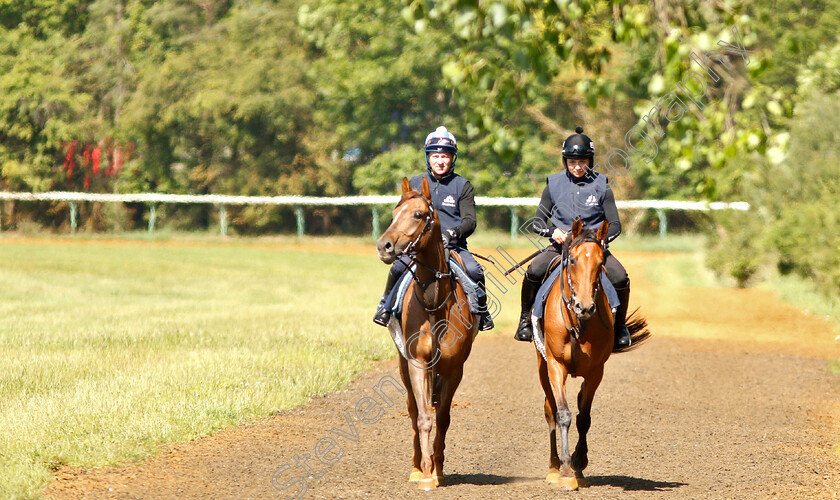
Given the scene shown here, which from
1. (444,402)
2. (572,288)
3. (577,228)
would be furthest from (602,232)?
(444,402)

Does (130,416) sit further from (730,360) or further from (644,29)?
(730,360)

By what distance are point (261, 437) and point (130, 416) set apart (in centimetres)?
145

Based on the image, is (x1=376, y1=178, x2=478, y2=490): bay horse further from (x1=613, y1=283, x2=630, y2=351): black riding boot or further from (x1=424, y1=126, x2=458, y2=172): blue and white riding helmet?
(x1=613, y1=283, x2=630, y2=351): black riding boot

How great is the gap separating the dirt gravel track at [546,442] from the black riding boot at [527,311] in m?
1.25

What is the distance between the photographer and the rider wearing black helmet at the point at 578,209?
9234mm

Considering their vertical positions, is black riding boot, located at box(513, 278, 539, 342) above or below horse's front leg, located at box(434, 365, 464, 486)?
above

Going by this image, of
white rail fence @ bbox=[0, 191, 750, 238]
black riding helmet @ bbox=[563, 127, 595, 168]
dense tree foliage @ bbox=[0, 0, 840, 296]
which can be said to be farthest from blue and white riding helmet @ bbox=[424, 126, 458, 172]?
dense tree foliage @ bbox=[0, 0, 840, 296]

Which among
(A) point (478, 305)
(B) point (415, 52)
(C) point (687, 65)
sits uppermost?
(B) point (415, 52)

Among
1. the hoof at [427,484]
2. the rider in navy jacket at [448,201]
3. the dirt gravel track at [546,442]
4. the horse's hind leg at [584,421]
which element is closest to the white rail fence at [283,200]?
the dirt gravel track at [546,442]

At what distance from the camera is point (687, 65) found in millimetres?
5199

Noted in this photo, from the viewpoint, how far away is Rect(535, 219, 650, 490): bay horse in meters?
8.23

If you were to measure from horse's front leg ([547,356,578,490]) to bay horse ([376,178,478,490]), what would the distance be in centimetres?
78

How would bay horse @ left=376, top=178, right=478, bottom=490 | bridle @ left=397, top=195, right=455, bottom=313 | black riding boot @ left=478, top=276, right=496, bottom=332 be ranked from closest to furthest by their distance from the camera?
bridle @ left=397, top=195, right=455, bottom=313
bay horse @ left=376, top=178, right=478, bottom=490
black riding boot @ left=478, top=276, right=496, bottom=332

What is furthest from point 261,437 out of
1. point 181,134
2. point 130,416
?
point 181,134
